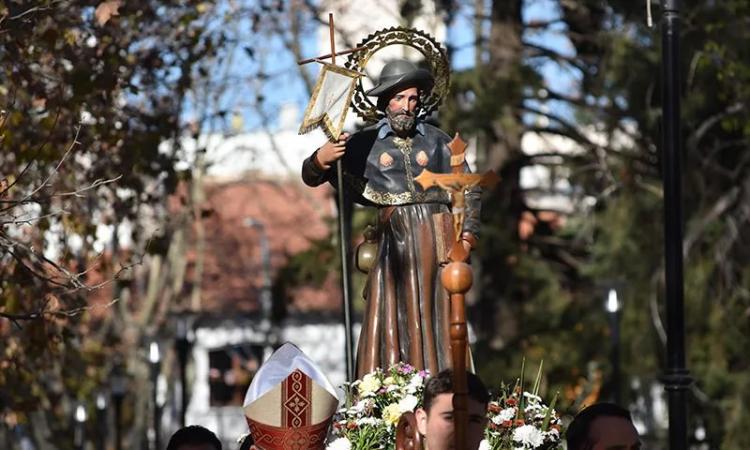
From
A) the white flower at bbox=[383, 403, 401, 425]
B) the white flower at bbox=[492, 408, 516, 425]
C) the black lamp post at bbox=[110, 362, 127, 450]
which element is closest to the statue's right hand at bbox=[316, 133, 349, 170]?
the white flower at bbox=[383, 403, 401, 425]

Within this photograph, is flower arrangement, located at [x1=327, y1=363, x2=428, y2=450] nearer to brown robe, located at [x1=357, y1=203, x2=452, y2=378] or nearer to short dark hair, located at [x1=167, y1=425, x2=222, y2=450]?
brown robe, located at [x1=357, y1=203, x2=452, y2=378]

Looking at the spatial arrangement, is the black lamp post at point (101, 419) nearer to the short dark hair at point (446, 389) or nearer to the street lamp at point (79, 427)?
the street lamp at point (79, 427)

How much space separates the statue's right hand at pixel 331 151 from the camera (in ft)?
37.8

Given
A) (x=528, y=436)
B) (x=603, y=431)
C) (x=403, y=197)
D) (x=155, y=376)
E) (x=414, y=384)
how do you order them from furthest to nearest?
(x=155, y=376) < (x=403, y=197) < (x=414, y=384) < (x=528, y=436) < (x=603, y=431)

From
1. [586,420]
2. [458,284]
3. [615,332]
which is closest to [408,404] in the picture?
[586,420]

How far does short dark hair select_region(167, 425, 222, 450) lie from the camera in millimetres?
9547

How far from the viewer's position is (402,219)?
12.0 m

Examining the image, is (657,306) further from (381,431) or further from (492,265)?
(381,431)

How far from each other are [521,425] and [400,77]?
235 cm

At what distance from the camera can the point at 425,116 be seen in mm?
12180

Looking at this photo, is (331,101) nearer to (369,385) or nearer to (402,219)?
(402,219)

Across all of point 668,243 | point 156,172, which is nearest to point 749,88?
point 156,172

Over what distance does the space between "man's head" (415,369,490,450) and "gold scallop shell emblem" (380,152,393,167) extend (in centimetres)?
312

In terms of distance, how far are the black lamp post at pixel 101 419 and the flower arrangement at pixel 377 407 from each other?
26722 millimetres
